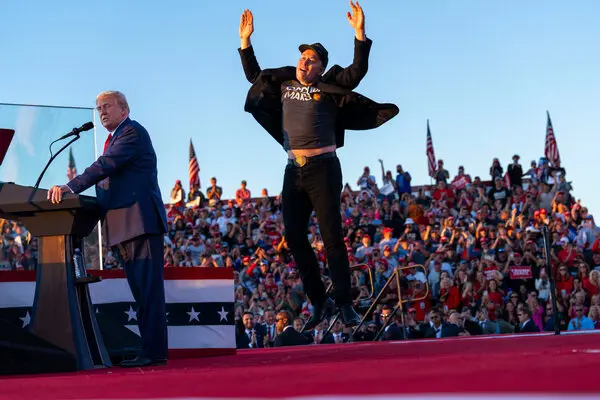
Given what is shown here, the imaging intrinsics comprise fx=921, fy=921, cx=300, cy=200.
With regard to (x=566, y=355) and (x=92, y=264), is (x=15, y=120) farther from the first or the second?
(x=566, y=355)

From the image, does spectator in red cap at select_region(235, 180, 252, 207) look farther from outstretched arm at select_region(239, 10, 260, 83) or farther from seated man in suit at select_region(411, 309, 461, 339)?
outstretched arm at select_region(239, 10, 260, 83)

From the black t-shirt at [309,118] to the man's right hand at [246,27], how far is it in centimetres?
51

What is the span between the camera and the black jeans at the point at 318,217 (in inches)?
242

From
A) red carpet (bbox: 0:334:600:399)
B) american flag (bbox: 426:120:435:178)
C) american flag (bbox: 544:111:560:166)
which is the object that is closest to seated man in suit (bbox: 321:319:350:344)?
red carpet (bbox: 0:334:600:399)

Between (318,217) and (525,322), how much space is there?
7031 mm

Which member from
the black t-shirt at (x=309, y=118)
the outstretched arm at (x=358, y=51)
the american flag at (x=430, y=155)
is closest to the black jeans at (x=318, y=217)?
the black t-shirt at (x=309, y=118)

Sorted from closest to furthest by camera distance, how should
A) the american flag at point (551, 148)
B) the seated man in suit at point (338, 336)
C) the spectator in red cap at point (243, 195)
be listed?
the seated man in suit at point (338, 336), the spectator in red cap at point (243, 195), the american flag at point (551, 148)

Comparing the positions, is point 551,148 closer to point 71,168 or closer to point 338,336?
point 338,336

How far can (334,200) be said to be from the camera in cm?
617

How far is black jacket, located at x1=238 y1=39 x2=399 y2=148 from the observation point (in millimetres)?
6113

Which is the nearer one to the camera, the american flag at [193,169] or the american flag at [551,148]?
the american flag at [551,148]

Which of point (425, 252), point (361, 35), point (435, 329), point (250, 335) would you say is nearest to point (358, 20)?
point (361, 35)

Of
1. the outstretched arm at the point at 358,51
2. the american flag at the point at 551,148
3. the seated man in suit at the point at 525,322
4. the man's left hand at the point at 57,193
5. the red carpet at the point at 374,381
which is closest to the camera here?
the red carpet at the point at 374,381

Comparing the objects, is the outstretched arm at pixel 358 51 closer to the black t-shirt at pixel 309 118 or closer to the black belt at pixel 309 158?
the black t-shirt at pixel 309 118
